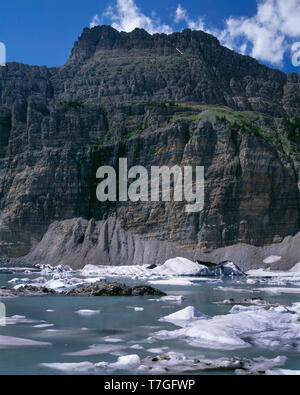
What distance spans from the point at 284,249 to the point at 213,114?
3175 cm

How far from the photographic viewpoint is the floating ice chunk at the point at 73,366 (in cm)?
1207

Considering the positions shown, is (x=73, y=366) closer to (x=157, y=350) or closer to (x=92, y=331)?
(x=157, y=350)

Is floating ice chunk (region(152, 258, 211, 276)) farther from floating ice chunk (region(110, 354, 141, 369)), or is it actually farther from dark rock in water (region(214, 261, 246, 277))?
floating ice chunk (region(110, 354, 141, 369))

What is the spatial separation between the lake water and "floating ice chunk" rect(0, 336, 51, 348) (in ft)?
1.52

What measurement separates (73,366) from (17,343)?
13.0 feet

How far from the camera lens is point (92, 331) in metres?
18.7

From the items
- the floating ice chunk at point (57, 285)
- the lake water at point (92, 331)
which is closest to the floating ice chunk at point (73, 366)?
the lake water at point (92, 331)

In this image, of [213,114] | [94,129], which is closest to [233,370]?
[213,114]

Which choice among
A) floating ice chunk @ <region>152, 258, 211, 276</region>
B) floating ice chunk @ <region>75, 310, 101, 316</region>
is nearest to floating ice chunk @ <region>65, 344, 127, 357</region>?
floating ice chunk @ <region>75, 310, 101, 316</region>

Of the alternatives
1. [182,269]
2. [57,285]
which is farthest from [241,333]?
[182,269]

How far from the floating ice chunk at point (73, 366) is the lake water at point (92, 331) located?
0.24 meters

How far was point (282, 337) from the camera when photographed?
1712 cm

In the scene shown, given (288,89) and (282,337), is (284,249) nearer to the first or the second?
(282,337)

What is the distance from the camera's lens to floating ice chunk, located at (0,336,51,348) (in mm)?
15320
